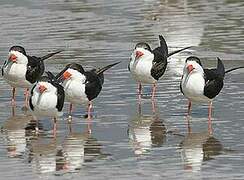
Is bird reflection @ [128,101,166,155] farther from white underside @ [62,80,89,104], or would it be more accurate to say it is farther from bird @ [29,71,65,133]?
bird @ [29,71,65,133]

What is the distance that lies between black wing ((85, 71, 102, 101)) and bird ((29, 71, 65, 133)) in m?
0.74

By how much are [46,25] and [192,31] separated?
3519 millimetres

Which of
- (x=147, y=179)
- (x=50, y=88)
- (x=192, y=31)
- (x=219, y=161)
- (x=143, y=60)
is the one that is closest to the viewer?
(x=147, y=179)

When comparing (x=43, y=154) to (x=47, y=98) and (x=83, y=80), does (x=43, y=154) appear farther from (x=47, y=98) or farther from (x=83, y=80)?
(x=83, y=80)

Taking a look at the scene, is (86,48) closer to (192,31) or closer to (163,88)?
(192,31)

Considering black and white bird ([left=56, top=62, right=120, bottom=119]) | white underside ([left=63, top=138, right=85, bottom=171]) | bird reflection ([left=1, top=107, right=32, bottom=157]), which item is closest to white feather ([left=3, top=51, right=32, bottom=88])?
bird reflection ([left=1, top=107, right=32, bottom=157])

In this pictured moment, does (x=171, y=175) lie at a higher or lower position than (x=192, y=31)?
lower

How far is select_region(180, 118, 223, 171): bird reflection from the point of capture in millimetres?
10898

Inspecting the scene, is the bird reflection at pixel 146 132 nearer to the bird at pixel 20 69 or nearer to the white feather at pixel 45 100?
the white feather at pixel 45 100

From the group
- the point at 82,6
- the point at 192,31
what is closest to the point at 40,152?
the point at 192,31

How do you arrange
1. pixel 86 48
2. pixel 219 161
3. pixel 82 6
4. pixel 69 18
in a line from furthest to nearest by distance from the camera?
pixel 82 6 < pixel 69 18 < pixel 86 48 < pixel 219 161

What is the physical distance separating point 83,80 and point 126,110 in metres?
1.11

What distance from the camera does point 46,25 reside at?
852 inches

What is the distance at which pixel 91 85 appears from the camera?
517 inches
